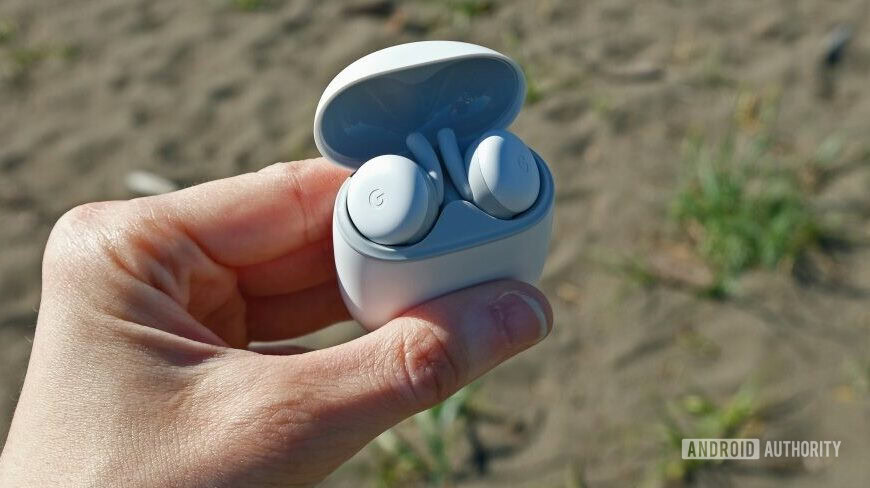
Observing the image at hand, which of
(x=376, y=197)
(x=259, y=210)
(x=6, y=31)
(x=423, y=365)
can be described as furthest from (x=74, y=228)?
(x=6, y=31)

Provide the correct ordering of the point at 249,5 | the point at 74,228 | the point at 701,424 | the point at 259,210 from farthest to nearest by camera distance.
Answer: the point at 249,5 < the point at 701,424 < the point at 259,210 < the point at 74,228

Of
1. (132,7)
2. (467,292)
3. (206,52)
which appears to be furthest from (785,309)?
(132,7)

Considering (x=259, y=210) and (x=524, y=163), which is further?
(x=259, y=210)

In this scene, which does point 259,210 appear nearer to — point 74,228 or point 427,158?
point 74,228

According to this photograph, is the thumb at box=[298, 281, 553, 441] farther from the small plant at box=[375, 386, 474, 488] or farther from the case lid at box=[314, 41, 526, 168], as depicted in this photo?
the small plant at box=[375, 386, 474, 488]

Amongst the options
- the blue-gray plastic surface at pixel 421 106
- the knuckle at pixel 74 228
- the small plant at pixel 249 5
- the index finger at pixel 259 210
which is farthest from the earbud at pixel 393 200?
the small plant at pixel 249 5

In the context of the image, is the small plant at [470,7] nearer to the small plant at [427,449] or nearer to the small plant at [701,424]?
the small plant at [427,449]
